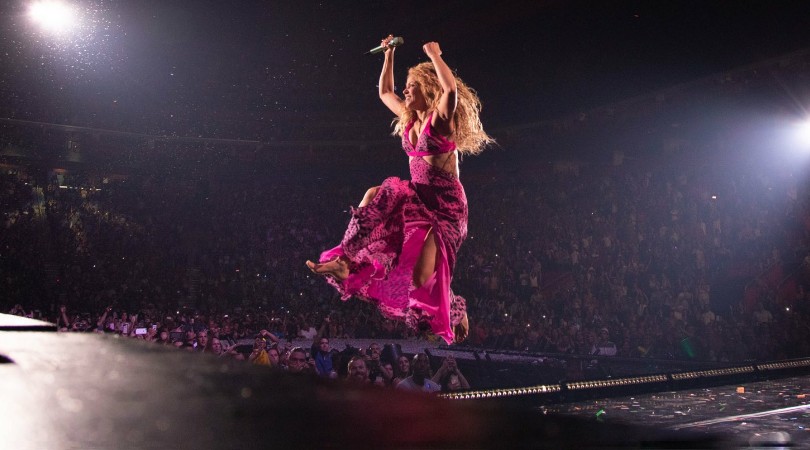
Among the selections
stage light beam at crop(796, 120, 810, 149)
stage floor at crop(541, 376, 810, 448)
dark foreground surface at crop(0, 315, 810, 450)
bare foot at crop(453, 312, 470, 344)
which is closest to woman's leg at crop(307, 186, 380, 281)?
bare foot at crop(453, 312, 470, 344)

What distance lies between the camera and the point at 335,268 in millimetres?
3086


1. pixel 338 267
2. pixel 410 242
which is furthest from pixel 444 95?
pixel 338 267

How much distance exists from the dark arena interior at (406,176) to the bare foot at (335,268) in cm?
50

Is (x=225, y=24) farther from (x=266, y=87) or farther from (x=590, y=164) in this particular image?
(x=590, y=164)

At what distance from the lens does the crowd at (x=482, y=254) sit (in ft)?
27.9

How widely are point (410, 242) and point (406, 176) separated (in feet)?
45.0

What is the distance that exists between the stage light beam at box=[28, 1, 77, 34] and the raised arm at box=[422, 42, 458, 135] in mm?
9828

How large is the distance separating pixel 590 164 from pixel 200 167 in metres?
9.32

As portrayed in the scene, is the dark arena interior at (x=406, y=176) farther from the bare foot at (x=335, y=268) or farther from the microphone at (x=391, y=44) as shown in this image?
the microphone at (x=391, y=44)

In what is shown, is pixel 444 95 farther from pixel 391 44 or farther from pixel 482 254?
pixel 482 254

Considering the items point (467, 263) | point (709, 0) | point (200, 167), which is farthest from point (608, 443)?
point (200, 167)

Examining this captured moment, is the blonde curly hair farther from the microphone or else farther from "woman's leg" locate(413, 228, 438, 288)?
"woman's leg" locate(413, 228, 438, 288)

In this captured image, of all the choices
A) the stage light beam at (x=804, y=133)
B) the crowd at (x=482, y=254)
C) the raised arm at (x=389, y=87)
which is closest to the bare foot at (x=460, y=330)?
the raised arm at (x=389, y=87)

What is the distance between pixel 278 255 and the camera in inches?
558
